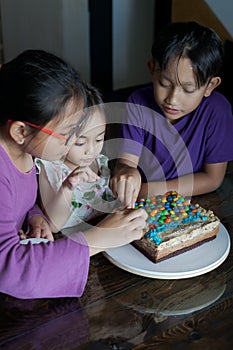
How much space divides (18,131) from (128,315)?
0.45m

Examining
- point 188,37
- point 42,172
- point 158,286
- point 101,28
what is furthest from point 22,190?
point 101,28

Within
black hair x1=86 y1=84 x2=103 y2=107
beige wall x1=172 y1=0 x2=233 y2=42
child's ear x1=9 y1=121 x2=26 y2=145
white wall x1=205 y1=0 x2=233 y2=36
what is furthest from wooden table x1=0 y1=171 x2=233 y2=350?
beige wall x1=172 y1=0 x2=233 y2=42

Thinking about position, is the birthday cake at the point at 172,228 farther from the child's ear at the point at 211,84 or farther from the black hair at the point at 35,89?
the child's ear at the point at 211,84

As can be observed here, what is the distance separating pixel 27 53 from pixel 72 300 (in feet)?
1.77

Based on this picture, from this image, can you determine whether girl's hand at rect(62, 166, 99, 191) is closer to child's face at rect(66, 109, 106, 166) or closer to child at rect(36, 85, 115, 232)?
child at rect(36, 85, 115, 232)

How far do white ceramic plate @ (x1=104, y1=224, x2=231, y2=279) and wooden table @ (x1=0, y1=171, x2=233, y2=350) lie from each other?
0.01 meters

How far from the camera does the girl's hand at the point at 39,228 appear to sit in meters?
1.21

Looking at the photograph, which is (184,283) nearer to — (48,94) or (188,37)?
(48,94)

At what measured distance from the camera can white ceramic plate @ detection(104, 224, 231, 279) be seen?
108 cm

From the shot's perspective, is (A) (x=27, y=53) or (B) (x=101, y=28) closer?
(A) (x=27, y=53)

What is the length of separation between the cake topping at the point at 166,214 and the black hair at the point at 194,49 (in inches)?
17.2

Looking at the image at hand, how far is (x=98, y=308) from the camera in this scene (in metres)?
1.00

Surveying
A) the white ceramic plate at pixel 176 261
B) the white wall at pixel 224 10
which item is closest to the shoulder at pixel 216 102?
the white ceramic plate at pixel 176 261

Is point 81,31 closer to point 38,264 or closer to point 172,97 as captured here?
point 172,97
